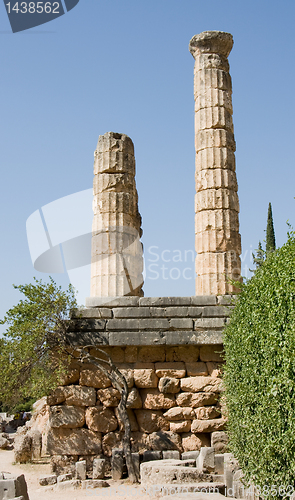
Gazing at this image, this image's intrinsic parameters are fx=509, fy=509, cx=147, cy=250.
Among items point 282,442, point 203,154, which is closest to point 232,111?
point 203,154

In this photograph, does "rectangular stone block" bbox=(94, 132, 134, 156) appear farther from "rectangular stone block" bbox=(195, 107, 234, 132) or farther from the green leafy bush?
the green leafy bush

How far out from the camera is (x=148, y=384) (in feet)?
30.5

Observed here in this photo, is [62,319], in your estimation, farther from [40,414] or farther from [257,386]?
[40,414]

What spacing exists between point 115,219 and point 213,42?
5.30 meters

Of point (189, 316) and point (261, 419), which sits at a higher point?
point (189, 316)

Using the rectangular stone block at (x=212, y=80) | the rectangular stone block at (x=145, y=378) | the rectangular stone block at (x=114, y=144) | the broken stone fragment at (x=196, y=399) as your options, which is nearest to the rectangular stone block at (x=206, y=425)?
the broken stone fragment at (x=196, y=399)

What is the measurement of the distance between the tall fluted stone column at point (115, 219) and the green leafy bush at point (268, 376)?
15.0ft

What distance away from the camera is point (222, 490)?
696 cm

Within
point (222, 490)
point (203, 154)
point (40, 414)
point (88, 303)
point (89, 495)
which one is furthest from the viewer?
point (40, 414)

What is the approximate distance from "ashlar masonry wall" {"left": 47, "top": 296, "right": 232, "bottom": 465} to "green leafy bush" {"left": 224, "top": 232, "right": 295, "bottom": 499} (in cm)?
189

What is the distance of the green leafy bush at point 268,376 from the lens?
552 centimetres

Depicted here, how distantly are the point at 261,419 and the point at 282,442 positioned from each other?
45 centimetres

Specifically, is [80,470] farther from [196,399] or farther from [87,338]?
[196,399]

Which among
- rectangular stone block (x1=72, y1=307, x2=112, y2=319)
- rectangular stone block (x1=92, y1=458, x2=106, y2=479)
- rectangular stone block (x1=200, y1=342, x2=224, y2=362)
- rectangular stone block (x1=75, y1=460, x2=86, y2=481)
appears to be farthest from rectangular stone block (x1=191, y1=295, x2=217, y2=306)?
rectangular stone block (x1=75, y1=460, x2=86, y2=481)
